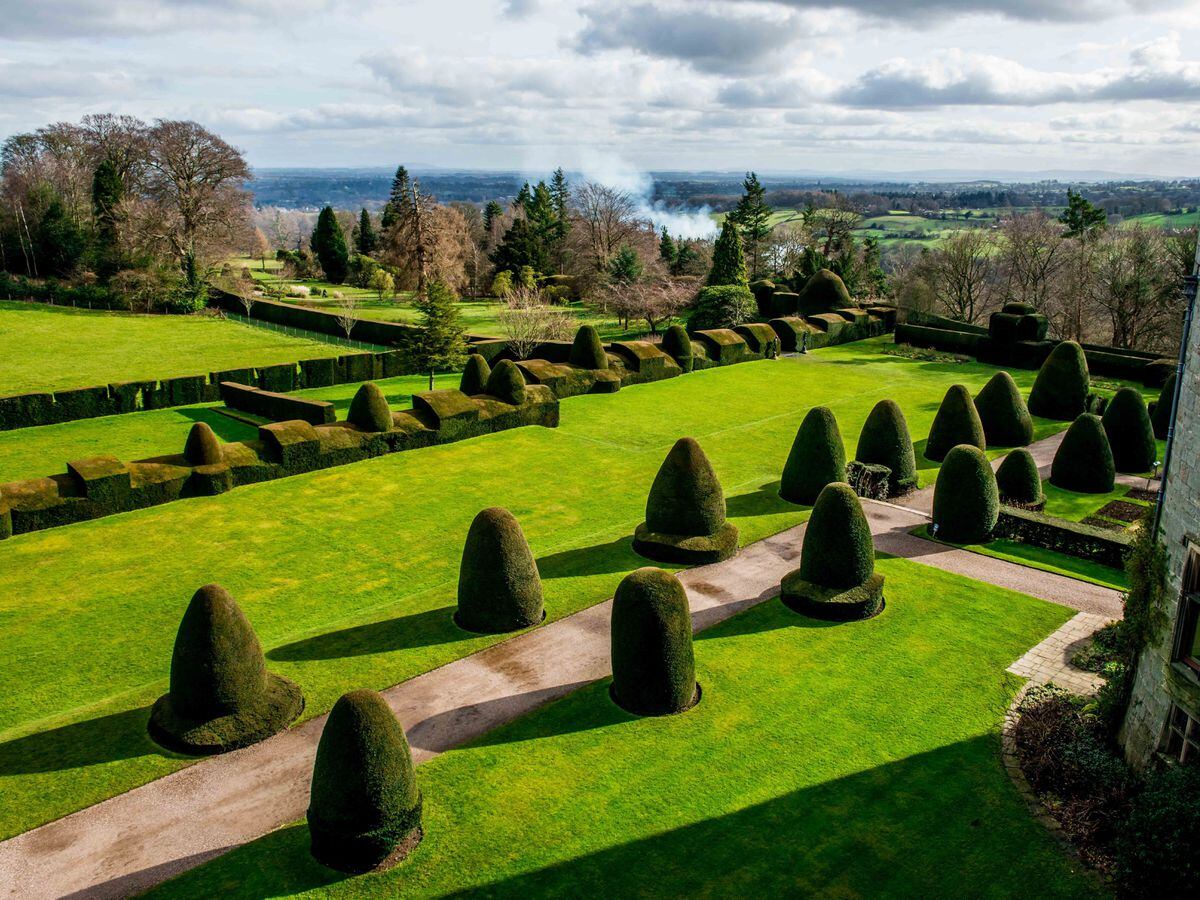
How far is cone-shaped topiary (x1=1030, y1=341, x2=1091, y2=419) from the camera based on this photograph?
3434cm

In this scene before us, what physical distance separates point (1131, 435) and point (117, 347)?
50850 millimetres

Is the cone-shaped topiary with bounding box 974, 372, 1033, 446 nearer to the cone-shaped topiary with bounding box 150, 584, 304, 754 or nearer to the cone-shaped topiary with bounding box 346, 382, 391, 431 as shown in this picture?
the cone-shaped topiary with bounding box 346, 382, 391, 431

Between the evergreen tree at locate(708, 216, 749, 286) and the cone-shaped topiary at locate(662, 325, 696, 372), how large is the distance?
46.8 feet

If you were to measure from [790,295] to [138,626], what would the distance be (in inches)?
1913

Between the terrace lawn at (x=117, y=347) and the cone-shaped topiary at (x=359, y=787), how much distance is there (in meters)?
35.1

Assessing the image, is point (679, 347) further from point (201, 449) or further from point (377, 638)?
point (377, 638)

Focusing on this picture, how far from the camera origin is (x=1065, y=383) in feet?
113

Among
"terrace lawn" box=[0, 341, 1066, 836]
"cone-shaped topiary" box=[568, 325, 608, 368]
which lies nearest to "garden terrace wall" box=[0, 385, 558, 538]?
"terrace lawn" box=[0, 341, 1066, 836]

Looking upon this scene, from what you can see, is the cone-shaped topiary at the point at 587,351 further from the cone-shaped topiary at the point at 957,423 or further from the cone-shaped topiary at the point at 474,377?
the cone-shaped topiary at the point at 957,423

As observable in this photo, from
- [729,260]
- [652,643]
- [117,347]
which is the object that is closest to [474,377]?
[652,643]

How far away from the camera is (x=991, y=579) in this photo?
19.4 meters

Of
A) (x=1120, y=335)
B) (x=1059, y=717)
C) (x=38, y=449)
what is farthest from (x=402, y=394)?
(x=1120, y=335)

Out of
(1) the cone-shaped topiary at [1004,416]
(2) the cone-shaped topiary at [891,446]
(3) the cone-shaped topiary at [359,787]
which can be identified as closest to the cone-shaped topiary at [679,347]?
(1) the cone-shaped topiary at [1004,416]

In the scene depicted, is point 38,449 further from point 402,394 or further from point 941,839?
point 941,839
